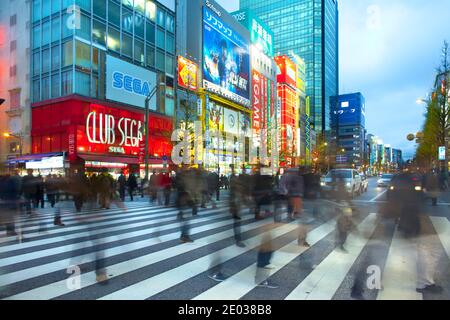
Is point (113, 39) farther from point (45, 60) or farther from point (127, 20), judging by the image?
point (45, 60)

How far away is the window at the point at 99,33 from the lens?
32375 millimetres

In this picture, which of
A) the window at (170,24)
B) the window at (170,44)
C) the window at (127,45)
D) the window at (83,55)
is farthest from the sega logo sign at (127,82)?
the window at (170,24)

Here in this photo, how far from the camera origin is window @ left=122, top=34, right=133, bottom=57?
35.5 metres

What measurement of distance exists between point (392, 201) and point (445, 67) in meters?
33.5

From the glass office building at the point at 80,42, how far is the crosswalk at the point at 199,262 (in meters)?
24.6

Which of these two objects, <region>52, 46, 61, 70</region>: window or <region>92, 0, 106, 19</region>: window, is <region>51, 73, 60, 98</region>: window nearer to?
<region>52, 46, 61, 70</region>: window

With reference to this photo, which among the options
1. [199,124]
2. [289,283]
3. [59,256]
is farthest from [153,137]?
[289,283]

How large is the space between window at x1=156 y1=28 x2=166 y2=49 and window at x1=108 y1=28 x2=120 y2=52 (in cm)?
608

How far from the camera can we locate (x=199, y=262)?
607 centimetres

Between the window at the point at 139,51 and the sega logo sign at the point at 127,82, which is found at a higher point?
the window at the point at 139,51

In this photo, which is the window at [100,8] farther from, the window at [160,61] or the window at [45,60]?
the window at [160,61]

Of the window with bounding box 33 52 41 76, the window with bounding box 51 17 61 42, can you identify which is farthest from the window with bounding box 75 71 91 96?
the window with bounding box 33 52 41 76

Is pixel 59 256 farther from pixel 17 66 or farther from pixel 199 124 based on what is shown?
pixel 199 124

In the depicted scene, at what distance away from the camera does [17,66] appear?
35031mm
